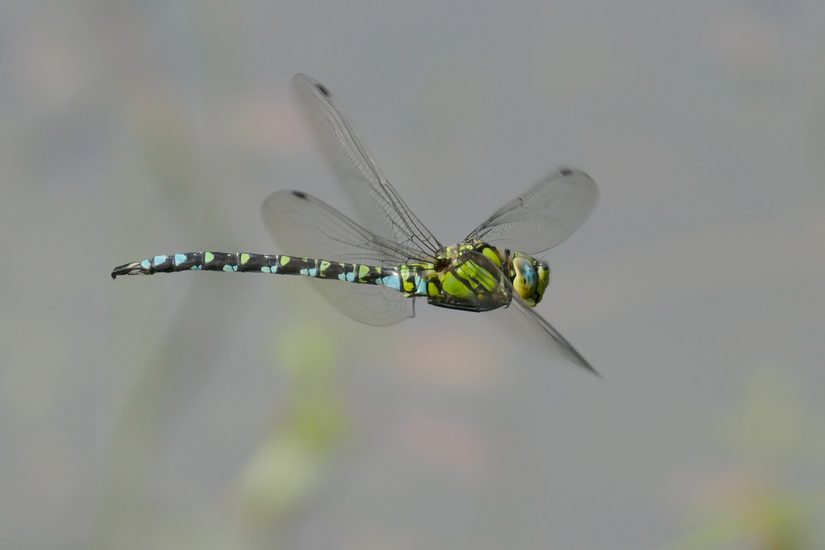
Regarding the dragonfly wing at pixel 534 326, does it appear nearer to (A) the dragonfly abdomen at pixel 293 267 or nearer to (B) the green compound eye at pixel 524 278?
(B) the green compound eye at pixel 524 278

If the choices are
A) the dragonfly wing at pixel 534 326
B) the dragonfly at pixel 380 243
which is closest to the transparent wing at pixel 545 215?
the dragonfly at pixel 380 243

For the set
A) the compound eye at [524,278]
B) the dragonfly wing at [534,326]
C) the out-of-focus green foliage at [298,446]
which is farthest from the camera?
the out-of-focus green foliage at [298,446]

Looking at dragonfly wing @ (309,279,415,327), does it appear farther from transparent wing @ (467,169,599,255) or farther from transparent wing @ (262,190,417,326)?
transparent wing @ (467,169,599,255)

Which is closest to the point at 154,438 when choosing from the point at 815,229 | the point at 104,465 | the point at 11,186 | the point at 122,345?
the point at 104,465

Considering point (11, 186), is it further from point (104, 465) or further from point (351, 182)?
point (351, 182)

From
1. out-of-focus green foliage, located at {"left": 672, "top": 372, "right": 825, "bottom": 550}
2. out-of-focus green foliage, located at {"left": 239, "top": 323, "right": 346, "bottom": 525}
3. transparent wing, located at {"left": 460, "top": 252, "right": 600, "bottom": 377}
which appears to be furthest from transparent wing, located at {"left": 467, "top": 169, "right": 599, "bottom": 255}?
out-of-focus green foliage, located at {"left": 672, "top": 372, "right": 825, "bottom": 550}

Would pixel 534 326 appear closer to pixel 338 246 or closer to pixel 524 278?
pixel 524 278

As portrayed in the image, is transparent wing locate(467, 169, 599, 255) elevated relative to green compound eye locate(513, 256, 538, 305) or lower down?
elevated
